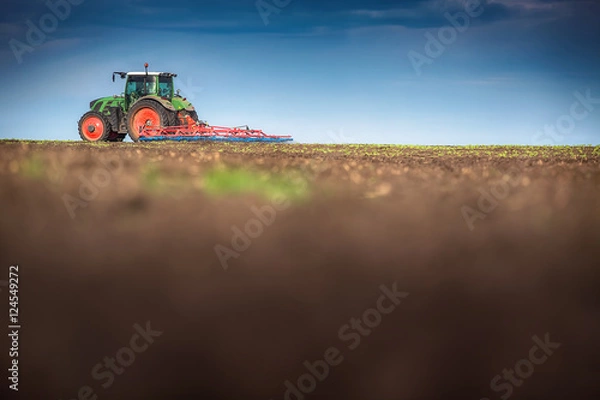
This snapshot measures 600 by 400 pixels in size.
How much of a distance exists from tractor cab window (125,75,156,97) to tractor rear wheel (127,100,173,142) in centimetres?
69

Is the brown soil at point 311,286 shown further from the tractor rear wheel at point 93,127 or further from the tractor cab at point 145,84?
the tractor rear wheel at point 93,127

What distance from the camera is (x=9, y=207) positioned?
1.62 metres

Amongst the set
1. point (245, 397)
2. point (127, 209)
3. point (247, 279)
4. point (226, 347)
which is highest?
point (127, 209)

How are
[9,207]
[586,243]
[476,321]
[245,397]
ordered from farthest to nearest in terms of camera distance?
[9,207] → [586,243] → [476,321] → [245,397]

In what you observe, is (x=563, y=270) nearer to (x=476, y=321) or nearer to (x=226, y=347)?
(x=476, y=321)

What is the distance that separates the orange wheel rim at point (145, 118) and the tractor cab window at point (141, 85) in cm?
75

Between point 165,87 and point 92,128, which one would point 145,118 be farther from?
point 92,128

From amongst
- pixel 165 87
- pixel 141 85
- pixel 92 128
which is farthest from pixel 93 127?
pixel 165 87

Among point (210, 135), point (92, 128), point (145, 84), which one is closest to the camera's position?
point (210, 135)

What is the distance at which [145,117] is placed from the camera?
1484cm

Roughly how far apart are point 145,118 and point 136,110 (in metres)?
0.34

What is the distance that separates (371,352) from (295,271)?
27 cm

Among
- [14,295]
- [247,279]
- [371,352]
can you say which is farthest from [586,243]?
[14,295]

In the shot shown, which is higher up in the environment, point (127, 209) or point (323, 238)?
point (127, 209)
